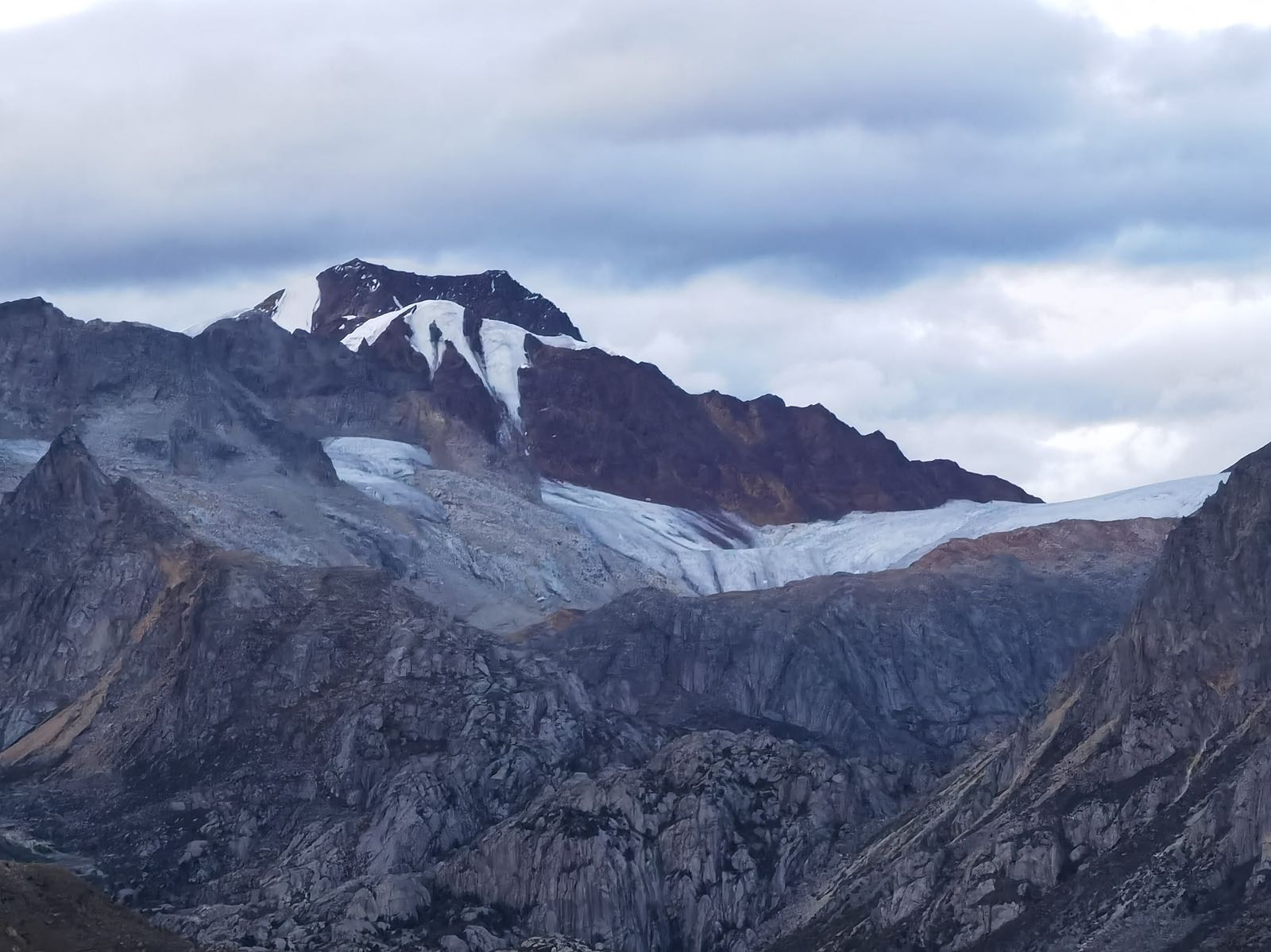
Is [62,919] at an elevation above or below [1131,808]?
above

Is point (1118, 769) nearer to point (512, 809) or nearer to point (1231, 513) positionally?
point (1231, 513)

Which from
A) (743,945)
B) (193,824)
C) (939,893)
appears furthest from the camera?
(193,824)

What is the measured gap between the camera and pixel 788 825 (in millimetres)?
184375

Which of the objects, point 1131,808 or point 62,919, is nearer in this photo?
point 62,919

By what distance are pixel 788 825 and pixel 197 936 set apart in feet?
152

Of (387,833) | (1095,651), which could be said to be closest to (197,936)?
(387,833)

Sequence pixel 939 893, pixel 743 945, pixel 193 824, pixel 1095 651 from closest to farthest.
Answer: pixel 939 893 → pixel 743 945 → pixel 1095 651 → pixel 193 824

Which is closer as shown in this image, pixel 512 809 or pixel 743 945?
pixel 743 945

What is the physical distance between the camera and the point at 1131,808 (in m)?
151

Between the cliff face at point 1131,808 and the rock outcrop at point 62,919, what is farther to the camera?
the cliff face at point 1131,808

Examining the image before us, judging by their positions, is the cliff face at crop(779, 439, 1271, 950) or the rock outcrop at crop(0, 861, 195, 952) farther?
the cliff face at crop(779, 439, 1271, 950)

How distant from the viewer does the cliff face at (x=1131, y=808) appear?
459ft

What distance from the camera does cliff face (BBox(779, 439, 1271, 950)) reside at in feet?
459

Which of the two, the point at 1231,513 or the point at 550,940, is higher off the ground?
the point at 1231,513
